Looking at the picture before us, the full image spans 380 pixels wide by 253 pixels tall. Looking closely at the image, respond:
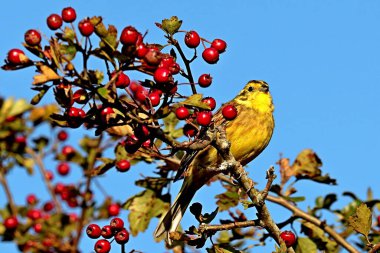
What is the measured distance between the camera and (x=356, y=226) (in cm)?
365

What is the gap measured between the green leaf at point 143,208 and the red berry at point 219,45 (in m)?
1.89

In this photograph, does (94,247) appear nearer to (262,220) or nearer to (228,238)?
(262,220)

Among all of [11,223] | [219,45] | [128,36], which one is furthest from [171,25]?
[11,223]

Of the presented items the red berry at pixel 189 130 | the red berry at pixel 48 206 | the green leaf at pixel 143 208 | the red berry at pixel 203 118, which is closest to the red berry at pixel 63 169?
the red berry at pixel 48 206

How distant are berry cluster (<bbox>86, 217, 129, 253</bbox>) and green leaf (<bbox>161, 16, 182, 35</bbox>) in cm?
97

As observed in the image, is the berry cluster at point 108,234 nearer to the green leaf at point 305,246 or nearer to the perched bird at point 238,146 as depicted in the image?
the green leaf at point 305,246

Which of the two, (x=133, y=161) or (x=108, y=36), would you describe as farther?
(x=133, y=161)

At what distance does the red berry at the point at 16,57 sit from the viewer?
291 cm

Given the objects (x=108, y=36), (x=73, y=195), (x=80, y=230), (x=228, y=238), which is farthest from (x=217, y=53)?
(x=73, y=195)

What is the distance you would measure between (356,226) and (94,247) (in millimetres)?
1324

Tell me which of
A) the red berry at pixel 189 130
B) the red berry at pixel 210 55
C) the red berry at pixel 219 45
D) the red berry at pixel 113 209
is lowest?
the red berry at pixel 189 130

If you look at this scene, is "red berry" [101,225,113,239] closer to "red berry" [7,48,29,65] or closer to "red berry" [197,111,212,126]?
"red berry" [197,111,212,126]

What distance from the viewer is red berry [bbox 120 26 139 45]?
2842 mm

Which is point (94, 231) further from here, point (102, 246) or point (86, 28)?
point (86, 28)
